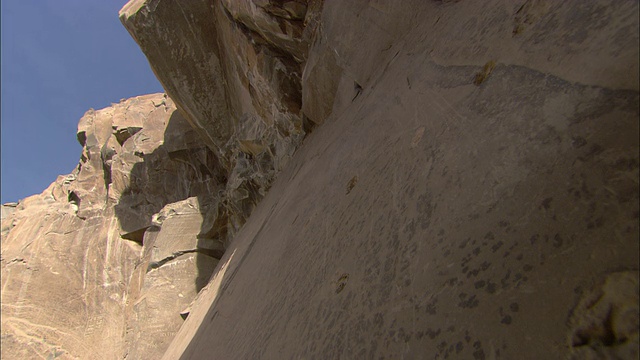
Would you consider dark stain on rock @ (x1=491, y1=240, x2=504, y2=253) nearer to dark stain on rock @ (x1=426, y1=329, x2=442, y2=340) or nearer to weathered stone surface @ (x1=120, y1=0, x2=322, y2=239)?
dark stain on rock @ (x1=426, y1=329, x2=442, y2=340)

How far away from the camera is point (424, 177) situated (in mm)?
2029

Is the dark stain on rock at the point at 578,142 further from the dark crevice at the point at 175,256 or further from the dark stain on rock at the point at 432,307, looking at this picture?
the dark crevice at the point at 175,256

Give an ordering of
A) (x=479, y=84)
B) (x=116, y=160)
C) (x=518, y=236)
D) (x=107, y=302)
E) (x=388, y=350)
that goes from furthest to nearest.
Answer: (x=116, y=160) → (x=107, y=302) → (x=479, y=84) → (x=388, y=350) → (x=518, y=236)

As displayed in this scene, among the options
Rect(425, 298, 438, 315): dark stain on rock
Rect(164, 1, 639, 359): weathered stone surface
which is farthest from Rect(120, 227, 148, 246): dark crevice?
Rect(425, 298, 438, 315): dark stain on rock

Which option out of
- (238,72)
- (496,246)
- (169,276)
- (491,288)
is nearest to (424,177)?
(496,246)

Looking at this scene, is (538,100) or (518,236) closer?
(518,236)

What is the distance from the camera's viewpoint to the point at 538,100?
1.61 m

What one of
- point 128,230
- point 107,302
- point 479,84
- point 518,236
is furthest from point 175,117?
point 518,236

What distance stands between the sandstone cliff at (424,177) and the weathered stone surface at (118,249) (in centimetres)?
91

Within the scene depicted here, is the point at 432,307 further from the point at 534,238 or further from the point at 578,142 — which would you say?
the point at 578,142

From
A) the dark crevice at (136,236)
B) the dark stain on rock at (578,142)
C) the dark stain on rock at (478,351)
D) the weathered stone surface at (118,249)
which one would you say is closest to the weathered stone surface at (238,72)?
the weathered stone surface at (118,249)

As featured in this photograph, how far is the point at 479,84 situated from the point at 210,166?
802 centimetres

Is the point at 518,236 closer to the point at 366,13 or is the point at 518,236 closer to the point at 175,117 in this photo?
the point at 366,13

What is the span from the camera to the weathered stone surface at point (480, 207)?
1.19 metres
